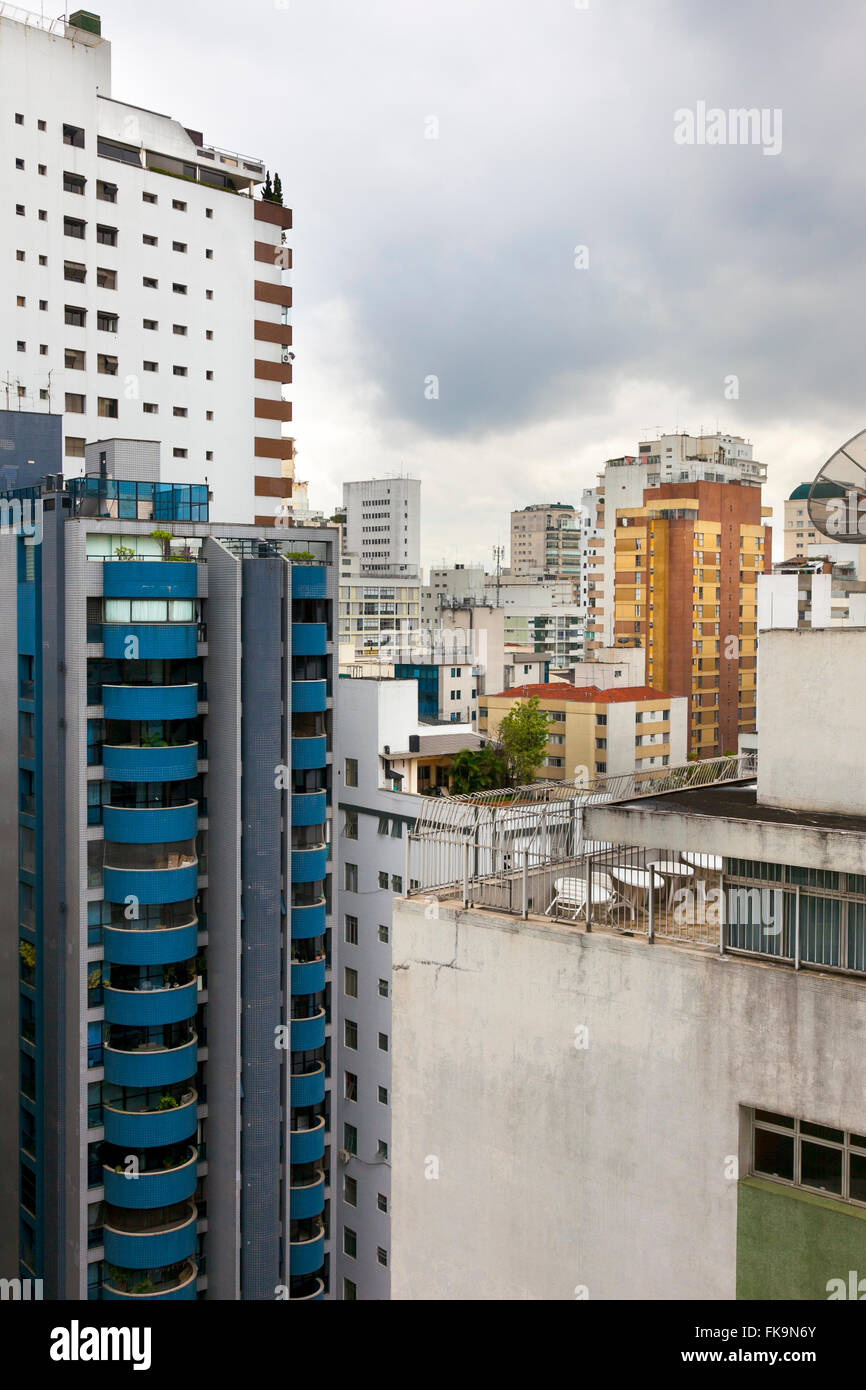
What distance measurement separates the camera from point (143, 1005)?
1003 inches

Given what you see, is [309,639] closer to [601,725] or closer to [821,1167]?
[821,1167]

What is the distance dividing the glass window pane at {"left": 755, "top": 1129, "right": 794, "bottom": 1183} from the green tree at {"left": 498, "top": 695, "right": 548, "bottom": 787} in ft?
122

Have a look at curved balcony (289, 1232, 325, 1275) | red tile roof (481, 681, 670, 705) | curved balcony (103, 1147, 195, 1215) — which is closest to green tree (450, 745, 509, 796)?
red tile roof (481, 681, 670, 705)

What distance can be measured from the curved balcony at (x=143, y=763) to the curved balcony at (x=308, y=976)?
610cm

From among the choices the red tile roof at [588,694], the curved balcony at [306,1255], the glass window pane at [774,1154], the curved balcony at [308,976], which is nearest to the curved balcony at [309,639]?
the curved balcony at [308,976]

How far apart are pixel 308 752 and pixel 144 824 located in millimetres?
4623

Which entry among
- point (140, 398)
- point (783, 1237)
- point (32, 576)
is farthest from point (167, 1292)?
point (140, 398)

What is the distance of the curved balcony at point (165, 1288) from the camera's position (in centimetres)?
2542

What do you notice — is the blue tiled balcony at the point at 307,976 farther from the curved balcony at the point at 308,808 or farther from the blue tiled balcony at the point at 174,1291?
the blue tiled balcony at the point at 174,1291

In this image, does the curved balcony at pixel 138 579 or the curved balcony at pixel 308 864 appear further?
the curved balcony at pixel 308 864

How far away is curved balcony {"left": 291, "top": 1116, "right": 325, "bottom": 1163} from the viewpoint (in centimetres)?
2898

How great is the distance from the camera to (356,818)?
128 ft

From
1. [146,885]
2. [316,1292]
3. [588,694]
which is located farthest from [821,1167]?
[588,694]
